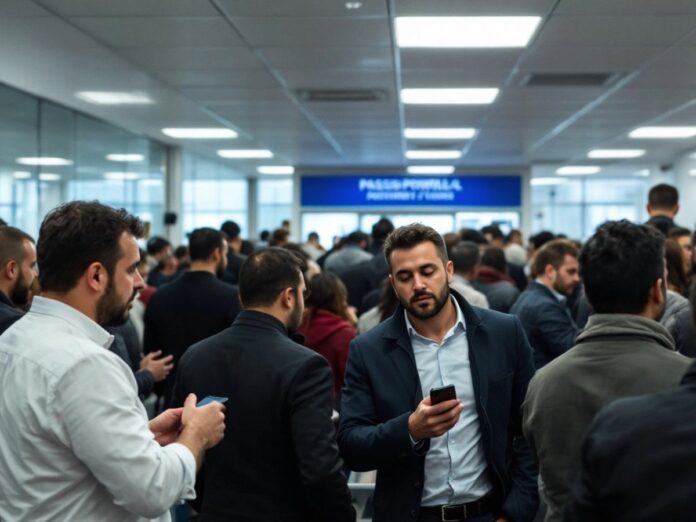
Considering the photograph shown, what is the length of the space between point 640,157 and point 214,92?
961cm

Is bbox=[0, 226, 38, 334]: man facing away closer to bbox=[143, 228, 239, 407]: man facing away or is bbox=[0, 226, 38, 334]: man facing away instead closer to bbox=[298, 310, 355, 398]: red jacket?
bbox=[143, 228, 239, 407]: man facing away

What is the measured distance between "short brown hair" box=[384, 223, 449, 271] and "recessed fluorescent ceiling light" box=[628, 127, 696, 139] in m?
9.35

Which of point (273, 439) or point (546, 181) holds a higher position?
point (546, 181)

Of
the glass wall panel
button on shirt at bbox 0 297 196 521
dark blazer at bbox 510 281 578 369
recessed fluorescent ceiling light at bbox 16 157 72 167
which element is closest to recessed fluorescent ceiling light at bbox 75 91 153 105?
recessed fluorescent ceiling light at bbox 16 157 72 167

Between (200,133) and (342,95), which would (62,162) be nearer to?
(200,133)

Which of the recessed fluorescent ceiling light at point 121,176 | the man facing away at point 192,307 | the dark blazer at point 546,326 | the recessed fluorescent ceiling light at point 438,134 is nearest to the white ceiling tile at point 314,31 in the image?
the man facing away at point 192,307

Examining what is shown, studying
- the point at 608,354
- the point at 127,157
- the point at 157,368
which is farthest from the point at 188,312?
the point at 127,157

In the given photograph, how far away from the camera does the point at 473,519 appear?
2582mm

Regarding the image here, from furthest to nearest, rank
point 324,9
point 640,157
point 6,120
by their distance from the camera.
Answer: point 640,157, point 6,120, point 324,9

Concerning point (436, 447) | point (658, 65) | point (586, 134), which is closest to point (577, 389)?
point (436, 447)

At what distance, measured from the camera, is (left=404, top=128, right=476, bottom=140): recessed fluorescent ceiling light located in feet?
37.5

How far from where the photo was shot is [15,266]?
358 centimetres

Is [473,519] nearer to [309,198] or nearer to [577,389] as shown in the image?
[577,389]

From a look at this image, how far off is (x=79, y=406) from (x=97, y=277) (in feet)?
1.14
